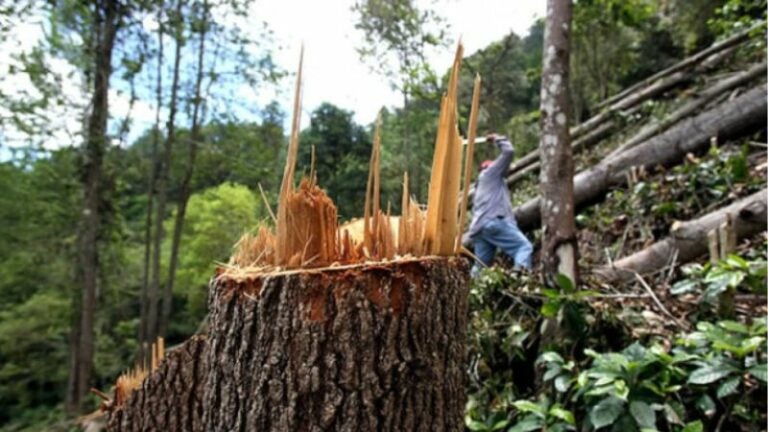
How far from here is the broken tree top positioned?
47.9 inches

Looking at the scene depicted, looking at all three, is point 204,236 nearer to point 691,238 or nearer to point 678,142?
point 678,142

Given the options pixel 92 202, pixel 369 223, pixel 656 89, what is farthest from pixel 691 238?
pixel 92 202

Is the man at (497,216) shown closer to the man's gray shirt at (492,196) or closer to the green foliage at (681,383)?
the man's gray shirt at (492,196)

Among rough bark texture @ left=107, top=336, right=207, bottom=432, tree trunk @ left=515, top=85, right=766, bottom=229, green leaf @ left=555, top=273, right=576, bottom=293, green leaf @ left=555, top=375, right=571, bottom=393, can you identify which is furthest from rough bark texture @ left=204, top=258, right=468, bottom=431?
tree trunk @ left=515, top=85, right=766, bottom=229

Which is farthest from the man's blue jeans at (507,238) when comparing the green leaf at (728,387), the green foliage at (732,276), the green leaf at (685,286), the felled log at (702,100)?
the felled log at (702,100)

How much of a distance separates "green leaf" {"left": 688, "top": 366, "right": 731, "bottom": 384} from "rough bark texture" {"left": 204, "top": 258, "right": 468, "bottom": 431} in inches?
60.4

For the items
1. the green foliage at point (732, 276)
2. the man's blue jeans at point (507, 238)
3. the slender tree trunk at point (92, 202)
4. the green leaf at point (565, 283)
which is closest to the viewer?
the green foliage at point (732, 276)

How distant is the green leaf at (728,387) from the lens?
2.13 meters

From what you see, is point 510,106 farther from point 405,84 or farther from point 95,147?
point 95,147

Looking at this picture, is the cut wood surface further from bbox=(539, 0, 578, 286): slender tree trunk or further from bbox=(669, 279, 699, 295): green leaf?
bbox=(669, 279, 699, 295): green leaf

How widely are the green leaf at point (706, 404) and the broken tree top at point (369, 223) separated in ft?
5.40

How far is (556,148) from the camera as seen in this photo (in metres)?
3.36

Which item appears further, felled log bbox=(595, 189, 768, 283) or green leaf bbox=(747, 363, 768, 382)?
felled log bbox=(595, 189, 768, 283)

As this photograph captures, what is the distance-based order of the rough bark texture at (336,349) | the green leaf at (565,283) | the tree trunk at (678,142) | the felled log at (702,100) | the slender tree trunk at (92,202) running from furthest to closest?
the slender tree trunk at (92,202), the felled log at (702,100), the tree trunk at (678,142), the green leaf at (565,283), the rough bark texture at (336,349)
